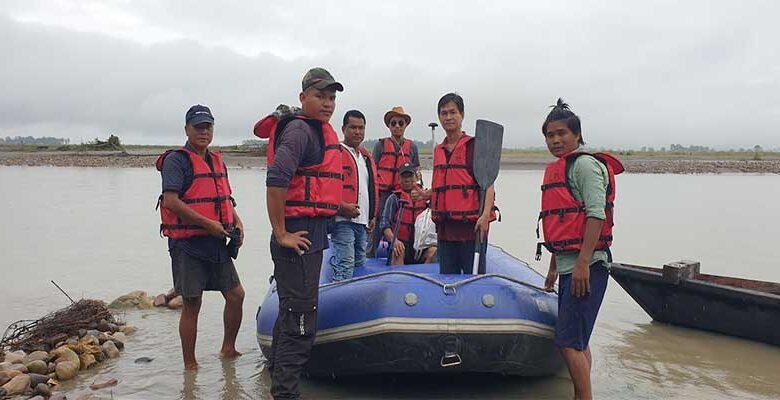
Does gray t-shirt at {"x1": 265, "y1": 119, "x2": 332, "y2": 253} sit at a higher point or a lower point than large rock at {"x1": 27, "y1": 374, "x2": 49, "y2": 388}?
higher

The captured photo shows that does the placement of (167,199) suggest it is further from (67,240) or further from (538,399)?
(67,240)

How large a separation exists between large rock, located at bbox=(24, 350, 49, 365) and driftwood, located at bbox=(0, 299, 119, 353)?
1.07 ft

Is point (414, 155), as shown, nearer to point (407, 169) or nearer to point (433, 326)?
point (407, 169)

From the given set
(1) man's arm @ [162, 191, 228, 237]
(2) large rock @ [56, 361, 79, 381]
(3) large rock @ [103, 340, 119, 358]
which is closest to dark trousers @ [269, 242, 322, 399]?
(1) man's arm @ [162, 191, 228, 237]

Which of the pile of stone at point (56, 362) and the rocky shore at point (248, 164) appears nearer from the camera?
the pile of stone at point (56, 362)

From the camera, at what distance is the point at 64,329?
5504mm

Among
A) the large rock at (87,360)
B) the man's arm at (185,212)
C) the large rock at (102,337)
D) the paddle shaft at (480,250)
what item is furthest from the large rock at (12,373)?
the paddle shaft at (480,250)

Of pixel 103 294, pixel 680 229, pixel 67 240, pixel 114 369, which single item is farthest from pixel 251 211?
pixel 114 369

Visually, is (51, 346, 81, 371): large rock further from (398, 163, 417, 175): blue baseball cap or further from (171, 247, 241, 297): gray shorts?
(398, 163, 417, 175): blue baseball cap

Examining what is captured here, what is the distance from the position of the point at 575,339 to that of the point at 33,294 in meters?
6.17

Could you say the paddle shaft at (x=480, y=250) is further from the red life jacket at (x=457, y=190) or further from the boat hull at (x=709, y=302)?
the boat hull at (x=709, y=302)

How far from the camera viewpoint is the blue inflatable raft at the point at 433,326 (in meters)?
3.95

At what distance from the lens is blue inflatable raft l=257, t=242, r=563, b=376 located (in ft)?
12.9

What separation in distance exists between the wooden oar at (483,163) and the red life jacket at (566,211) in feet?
2.52
